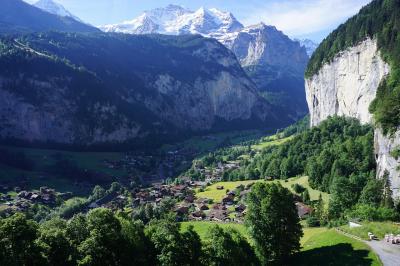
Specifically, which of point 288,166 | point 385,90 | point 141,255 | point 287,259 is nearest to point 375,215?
point 287,259

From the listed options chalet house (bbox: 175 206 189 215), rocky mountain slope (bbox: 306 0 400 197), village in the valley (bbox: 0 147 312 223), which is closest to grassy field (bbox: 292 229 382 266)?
village in the valley (bbox: 0 147 312 223)

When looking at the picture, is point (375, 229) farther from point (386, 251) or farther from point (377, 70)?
point (377, 70)

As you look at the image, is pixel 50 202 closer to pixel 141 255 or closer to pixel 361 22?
pixel 141 255

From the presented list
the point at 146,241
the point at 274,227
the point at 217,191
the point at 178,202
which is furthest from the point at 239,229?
the point at 217,191

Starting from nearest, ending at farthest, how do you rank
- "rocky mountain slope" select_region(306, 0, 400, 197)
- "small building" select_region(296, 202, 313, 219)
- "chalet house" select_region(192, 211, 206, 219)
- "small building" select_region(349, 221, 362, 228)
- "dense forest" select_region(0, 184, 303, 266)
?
"dense forest" select_region(0, 184, 303, 266), "small building" select_region(349, 221, 362, 228), "rocky mountain slope" select_region(306, 0, 400, 197), "small building" select_region(296, 202, 313, 219), "chalet house" select_region(192, 211, 206, 219)

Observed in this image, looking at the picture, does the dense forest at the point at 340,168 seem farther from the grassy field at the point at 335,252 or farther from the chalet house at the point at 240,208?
the chalet house at the point at 240,208

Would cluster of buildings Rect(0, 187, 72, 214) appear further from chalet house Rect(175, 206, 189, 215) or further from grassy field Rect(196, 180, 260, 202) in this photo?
grassy field Rect(196, 180, 260, 202)

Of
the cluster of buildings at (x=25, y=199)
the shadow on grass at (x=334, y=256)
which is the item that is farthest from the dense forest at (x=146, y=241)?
the cluster of buildings at (x=25, y=199)
